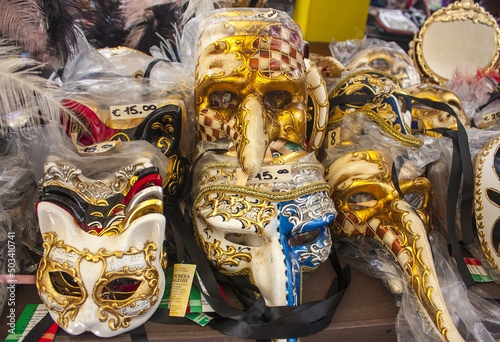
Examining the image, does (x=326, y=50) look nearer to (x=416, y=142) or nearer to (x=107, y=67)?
(x=416, y=142)

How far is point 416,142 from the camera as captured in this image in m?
1.18

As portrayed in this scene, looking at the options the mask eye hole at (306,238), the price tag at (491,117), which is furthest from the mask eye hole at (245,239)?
the price tag at (491,117)

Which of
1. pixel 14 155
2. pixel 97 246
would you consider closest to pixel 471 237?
pixel 97 246

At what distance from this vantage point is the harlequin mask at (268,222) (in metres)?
0.94

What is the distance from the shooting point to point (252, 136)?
95 centimetres

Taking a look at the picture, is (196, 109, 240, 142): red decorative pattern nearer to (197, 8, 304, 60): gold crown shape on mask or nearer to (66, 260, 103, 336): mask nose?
(197, 8, 304, 60): gold crown shape on mask

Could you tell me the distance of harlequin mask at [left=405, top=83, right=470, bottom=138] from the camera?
1.41 meters

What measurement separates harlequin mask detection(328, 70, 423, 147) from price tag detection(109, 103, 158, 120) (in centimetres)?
57

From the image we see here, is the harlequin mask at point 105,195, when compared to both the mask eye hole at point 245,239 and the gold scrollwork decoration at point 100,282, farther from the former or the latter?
the mask eye hole at point 245,239

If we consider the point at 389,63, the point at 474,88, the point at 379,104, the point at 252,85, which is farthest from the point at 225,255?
the point at 474,88

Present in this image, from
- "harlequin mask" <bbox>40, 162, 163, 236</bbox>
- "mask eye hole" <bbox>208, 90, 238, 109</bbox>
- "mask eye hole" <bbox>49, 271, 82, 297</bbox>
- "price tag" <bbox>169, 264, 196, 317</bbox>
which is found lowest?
"price tag" <bbox>169, 264, 196, 317</bbox>

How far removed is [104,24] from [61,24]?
19 cm

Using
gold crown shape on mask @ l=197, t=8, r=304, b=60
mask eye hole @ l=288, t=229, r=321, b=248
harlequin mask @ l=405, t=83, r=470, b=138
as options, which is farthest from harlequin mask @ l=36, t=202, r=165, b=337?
harlequin mask @ l=405, t=83, r=470, b=138

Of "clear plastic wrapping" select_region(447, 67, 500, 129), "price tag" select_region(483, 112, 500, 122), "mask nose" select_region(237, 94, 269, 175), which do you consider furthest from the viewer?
"clear plastic wrapping" select_region(447, 67, 500, 129)
